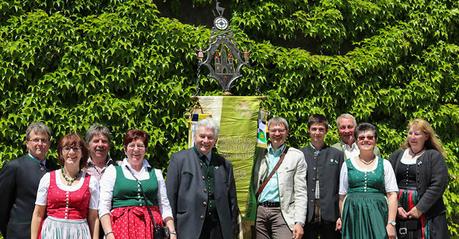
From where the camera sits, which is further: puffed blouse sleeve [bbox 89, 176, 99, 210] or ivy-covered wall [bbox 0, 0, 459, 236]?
ivy-covered wall [bbox 0, 0, 459, 236]

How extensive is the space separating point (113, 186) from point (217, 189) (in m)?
0.77

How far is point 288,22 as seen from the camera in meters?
7.18

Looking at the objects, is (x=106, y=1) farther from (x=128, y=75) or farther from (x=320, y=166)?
(x=320, y=166)

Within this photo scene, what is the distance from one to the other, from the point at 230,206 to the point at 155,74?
7.21 ft

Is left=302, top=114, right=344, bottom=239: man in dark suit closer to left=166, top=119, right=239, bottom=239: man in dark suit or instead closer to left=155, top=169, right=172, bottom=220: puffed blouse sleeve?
left=166, top=119, right=239, bottom=239: man in dark suit

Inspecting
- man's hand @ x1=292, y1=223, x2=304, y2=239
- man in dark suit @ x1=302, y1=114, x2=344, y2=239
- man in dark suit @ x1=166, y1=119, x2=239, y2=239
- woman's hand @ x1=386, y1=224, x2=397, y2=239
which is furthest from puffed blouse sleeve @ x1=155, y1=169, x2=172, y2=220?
woman's hand @ x1=386, y1=224, x2=397, y2=239

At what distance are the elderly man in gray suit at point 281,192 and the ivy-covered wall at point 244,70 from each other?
5.05 feet

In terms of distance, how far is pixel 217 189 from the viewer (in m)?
4.75

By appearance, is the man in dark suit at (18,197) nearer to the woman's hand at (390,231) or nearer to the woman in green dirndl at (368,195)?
the woman in green dirndl at (368,195)

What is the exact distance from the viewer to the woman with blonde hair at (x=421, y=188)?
205 inches

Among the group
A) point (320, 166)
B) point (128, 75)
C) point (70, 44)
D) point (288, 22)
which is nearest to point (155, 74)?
point (128, 75)

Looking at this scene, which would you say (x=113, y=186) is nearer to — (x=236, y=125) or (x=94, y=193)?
(x=94, y=193)

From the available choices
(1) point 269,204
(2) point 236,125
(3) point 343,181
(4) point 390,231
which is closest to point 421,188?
(4) point 390,231

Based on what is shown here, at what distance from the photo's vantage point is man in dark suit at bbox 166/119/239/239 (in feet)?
15.3
